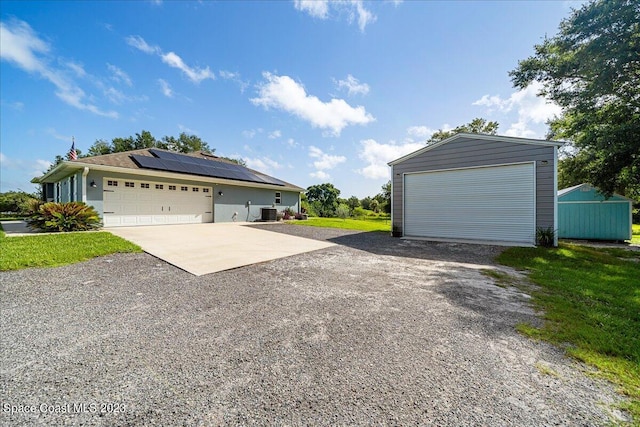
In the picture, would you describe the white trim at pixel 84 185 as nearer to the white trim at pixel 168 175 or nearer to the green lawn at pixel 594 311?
the white trim at pixel 168 175

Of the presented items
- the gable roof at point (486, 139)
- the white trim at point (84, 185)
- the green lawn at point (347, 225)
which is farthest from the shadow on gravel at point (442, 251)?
the white trim at point (84, 185)

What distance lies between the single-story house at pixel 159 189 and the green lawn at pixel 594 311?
1311 centimetres

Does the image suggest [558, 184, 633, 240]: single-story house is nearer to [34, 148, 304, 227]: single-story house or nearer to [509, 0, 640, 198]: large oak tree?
[509, 0, 640, 198]: large oak tree

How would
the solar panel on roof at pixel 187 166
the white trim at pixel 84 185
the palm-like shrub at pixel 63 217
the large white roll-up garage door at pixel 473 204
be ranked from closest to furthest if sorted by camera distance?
the large white roll-up garage door at pixel 473 204 → the palm-like shrub at pixel 63 217 → the white trim at pixel 84 185 → the solar panel on roof at pixel 187 166

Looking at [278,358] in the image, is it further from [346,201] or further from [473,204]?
[346,201]

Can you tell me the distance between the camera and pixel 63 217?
8.34 metres

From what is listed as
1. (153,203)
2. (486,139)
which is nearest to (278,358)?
(486,139)

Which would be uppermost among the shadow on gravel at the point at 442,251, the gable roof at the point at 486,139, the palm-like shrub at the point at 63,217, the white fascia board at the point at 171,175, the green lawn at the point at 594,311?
the gable roof at the point at 486,139

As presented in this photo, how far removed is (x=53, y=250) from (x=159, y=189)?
6881 mm

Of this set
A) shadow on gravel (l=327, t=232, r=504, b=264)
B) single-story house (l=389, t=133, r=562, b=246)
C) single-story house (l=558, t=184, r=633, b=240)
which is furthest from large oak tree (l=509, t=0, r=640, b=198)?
shadow on gravel (l=327, t=232, r=504, b=264)

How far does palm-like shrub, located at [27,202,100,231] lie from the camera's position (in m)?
8.22

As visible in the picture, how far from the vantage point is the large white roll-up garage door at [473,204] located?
24.4 feet

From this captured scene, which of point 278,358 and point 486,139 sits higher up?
point 486,139

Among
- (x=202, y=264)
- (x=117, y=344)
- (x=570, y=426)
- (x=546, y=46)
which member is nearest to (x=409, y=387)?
(x=570, y=426)
